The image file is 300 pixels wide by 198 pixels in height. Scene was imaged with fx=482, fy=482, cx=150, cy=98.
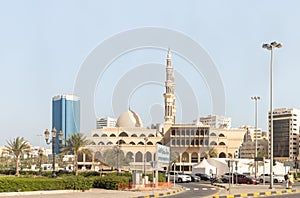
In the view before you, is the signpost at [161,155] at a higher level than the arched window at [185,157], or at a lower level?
higher

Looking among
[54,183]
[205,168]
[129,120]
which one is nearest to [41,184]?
[54,183]

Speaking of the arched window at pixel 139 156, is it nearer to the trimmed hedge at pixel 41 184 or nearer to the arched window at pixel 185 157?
the arched window at pixel 185 157

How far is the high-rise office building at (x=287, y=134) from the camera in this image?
15989 centimetres

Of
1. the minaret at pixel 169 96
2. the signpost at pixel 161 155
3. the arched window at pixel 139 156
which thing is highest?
the minaret at pixel 169 96

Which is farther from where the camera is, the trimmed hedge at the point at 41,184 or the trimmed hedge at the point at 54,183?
the trimmed hedge at the point at 54,183

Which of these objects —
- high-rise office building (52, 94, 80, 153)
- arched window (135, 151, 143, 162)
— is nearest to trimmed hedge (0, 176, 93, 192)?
arched window (135, 151, 143, 162)

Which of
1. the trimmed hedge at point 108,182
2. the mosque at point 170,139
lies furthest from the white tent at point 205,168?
the mosque at point 170,139

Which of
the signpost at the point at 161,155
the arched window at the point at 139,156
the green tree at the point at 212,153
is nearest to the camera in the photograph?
the signpost at the point at 161,155

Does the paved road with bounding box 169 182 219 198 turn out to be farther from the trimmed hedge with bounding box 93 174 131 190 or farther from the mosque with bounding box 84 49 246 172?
the mosque with bounding box 84 49 246 172

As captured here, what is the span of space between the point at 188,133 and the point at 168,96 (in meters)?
10.5

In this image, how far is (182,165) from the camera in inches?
4675

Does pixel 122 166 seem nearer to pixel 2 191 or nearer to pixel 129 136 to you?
pixel 129 136

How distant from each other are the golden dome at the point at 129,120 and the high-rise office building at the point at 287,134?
54.0m

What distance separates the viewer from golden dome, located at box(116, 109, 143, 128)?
131 meters
